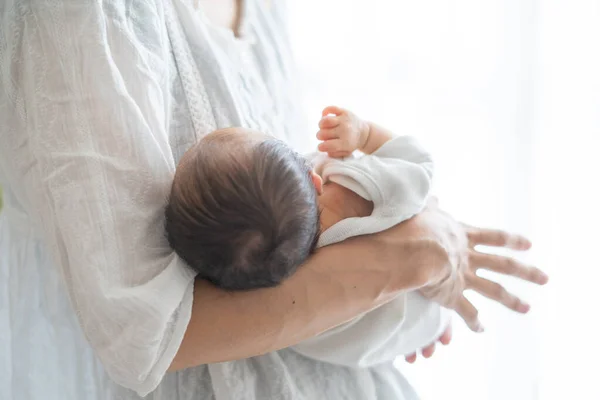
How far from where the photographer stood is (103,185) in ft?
2.18

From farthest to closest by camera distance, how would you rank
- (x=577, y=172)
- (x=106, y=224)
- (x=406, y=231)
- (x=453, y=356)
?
(x=453, y=356) → (x=577, y=172) → (x=406, y=231) → (x=106, y=224)

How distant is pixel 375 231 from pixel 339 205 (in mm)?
67

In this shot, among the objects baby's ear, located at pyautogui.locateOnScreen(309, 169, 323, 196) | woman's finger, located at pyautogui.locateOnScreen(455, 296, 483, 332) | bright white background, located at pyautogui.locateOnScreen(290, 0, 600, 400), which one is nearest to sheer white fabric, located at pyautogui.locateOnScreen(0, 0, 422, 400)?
baby's ear, located at pyautogui.locateOnScreen(309, 169, 323, 196)

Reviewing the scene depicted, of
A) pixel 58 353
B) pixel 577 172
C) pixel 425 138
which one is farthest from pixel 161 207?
pixel 577 172

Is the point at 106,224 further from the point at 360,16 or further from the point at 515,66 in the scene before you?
the point at 515,66

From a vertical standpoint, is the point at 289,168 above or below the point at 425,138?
above

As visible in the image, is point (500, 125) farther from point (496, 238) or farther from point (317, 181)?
point (317, 181)

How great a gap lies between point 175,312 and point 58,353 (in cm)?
27

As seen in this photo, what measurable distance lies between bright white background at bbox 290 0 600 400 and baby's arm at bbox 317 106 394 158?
1.17ft

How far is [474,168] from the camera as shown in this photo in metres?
1.33

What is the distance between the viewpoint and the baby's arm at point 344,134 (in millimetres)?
934

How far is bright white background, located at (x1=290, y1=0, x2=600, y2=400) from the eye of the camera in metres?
1.20

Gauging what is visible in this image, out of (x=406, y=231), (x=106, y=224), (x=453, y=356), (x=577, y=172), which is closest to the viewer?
(x=106, y=224)

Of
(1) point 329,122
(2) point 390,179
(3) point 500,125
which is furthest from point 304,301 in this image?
(3) point 500,125
